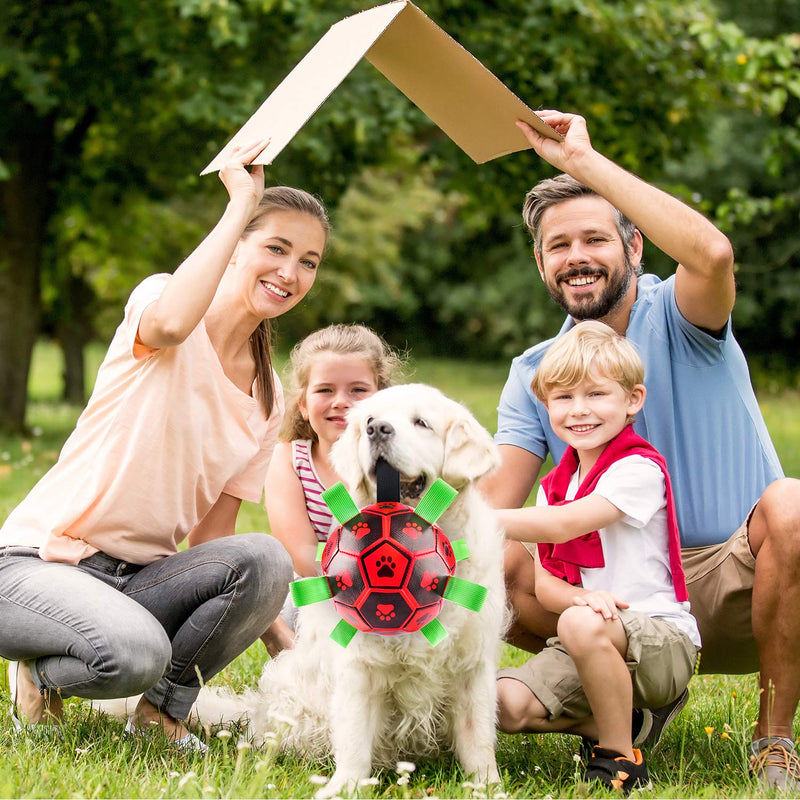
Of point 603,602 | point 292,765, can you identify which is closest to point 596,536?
point 603,602

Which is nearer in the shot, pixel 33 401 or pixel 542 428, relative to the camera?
pixel 542 428

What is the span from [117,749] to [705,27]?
26.1 ft

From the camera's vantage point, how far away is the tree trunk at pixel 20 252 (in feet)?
36.8

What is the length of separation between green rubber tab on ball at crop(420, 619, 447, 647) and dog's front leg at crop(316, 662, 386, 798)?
9.8 inches

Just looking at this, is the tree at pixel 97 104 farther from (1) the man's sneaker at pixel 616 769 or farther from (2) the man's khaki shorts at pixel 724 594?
(1) the man's sneaker at pixel 616 769

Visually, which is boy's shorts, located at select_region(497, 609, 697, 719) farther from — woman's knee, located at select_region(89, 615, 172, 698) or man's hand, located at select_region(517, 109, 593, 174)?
man's hand, located at select_region(517, 109, 593, 174)

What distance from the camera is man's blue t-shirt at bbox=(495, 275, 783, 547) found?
11.4 ft

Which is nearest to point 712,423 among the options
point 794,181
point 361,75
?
point 361,75

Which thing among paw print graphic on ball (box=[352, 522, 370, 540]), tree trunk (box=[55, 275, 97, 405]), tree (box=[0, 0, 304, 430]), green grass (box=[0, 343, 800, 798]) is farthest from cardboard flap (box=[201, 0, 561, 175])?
tree trunk (box=[55, 275, 97, 405])

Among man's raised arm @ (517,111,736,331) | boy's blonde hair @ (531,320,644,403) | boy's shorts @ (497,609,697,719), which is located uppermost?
man's raised arm @ (517,111,736,331)

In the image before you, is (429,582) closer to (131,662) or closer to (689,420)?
(131,662)

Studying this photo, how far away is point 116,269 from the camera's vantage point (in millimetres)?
15555

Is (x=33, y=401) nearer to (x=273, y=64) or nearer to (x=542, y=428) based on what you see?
(x=273, y=64)

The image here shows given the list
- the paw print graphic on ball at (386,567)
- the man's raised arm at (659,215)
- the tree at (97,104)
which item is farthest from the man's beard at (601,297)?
the tree at (97,104)
